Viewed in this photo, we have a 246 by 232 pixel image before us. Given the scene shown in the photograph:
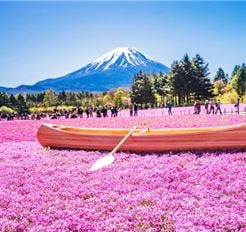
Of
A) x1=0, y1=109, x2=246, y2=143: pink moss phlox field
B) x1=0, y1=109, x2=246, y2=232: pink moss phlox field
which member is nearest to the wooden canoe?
x1=0, y1=109, x2=246, y2=232: pink moss phlox field

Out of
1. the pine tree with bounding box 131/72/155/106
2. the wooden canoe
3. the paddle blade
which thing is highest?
the pine tree with bounding box 131/72/155/106

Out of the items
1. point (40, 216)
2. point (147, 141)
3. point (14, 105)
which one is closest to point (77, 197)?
point (40, 216)

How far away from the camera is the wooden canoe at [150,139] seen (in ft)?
40.3

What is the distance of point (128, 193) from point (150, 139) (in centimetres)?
430

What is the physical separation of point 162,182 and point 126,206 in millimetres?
1802

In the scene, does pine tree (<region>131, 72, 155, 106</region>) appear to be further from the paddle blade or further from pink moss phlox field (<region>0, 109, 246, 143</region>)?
the paddle blade

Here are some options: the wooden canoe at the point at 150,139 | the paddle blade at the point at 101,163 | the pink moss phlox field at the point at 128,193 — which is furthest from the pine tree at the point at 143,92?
the paddle blade at the point at 101,163

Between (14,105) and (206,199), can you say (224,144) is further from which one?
(14,105)

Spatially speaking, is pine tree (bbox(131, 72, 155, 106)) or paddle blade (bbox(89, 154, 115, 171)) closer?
paddle blade (bbox(89, 154, 115, 171))

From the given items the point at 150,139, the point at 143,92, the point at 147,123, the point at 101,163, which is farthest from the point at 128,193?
the point at 143,92

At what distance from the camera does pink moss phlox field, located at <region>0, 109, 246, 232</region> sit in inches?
276

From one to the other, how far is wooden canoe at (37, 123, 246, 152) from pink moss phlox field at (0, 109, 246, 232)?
440mm

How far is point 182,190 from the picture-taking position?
29.1 feet

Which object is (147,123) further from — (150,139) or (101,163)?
(101,163)
